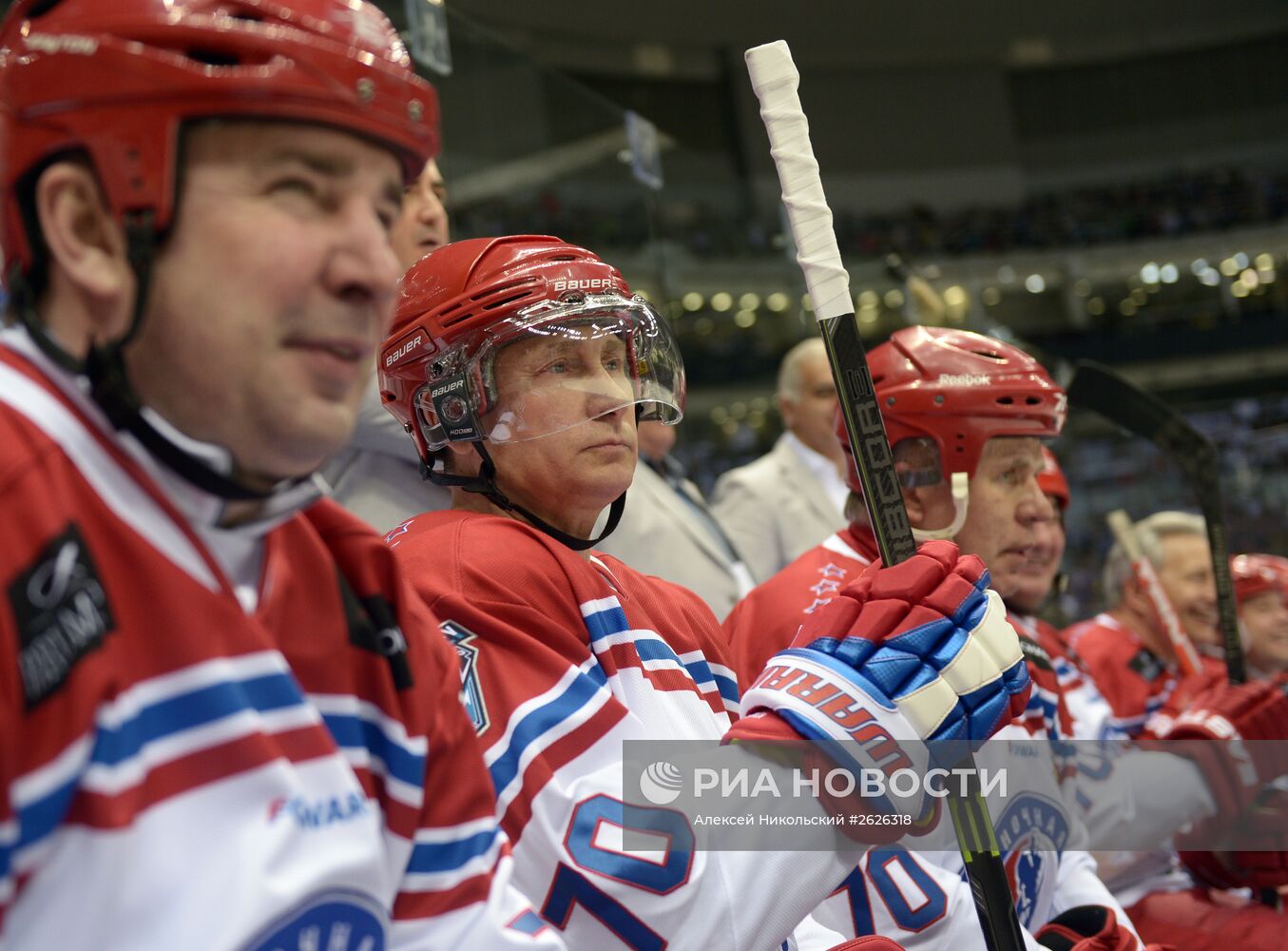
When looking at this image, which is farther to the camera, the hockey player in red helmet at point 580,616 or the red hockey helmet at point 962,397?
the red hockey helmet at point 962,397

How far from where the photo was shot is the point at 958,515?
2.40 metres

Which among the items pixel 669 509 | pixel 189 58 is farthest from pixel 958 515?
pixel 189 58

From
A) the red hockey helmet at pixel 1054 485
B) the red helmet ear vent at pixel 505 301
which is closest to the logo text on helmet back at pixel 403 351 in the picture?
the red helmet ear vent at pixel 505 301

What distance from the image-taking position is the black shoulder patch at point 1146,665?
164 inches

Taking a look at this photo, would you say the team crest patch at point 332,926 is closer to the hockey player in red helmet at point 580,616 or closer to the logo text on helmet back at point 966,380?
the hockey player in red helmet at point 580,616

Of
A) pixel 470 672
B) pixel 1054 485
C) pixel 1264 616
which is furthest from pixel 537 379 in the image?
pixel 1264 616

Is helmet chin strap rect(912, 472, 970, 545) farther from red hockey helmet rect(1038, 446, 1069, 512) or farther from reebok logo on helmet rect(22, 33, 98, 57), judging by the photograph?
reebok logo on helmet rect(22, 33, 98, 57)

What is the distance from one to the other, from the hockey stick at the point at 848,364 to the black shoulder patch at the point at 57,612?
3.25ft

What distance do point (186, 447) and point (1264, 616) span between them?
453 cm

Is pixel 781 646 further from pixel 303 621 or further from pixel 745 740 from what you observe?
pixel 303 621

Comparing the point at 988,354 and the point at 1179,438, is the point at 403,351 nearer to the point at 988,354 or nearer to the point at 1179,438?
the point at 988,354

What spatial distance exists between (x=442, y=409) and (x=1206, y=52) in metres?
20.5

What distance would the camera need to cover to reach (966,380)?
246 centimetres

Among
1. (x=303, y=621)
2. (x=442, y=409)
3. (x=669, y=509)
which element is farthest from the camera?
(x=669, y=509)
